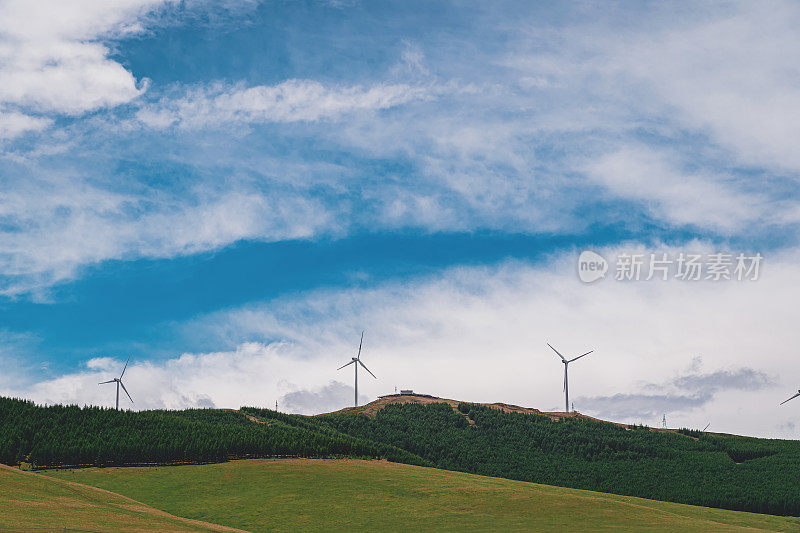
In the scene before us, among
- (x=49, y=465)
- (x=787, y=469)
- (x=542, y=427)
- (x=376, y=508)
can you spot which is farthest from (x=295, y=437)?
(x=787, y=469)

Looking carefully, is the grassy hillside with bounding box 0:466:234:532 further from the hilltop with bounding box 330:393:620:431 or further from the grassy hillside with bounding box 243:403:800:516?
the hilltop with bounding box 330:393:620:431

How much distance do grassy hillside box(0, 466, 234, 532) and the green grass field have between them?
7.84 metres

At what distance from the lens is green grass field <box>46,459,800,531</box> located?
54384 millimetres

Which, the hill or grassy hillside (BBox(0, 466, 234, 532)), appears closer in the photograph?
grassy hillside (BBox(0, 466, 234, 532))

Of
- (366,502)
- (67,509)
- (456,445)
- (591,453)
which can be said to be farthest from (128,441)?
(591,453)

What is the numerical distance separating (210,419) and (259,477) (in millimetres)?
57509

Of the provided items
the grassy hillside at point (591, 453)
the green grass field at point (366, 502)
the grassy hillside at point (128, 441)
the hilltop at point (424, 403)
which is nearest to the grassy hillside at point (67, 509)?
the green grass field at point (366, 502)

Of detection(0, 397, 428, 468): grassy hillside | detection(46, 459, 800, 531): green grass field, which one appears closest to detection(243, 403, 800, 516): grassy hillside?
detection(0, 397, 428, 468): grassy hillside

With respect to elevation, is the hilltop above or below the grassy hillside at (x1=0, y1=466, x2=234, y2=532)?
above

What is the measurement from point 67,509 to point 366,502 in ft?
81.3

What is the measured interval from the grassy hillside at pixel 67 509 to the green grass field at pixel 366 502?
784cm

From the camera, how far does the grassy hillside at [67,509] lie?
138 feet

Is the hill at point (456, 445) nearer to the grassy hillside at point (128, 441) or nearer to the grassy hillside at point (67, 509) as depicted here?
the grassy hillside at point (128, 441)

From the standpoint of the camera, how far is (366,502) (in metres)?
62.4
